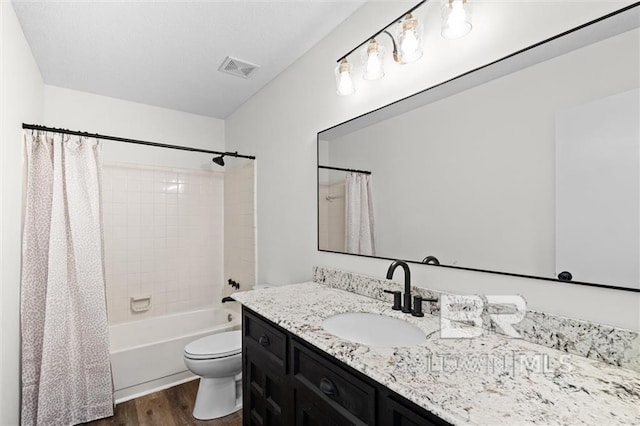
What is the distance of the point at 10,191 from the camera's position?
1710 millimetres

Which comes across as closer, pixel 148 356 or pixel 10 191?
pixel 10 191

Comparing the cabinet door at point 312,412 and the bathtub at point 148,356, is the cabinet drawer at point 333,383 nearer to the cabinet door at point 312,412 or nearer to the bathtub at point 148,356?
the cabinet door at point 312,412

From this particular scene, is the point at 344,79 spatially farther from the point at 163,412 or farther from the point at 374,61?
the point at 163,412

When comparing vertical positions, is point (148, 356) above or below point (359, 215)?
below

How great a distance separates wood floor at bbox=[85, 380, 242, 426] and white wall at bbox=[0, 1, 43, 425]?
21.9 inches

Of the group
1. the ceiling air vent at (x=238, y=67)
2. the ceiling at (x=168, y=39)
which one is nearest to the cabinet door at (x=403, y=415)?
the ceiling at (x=168, y=39)

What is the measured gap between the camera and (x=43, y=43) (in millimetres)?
2035

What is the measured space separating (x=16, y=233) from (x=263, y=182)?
1551mm

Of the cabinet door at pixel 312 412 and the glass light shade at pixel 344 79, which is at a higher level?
the glass light shade at pixel 344 79

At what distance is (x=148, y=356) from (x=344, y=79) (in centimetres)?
A: 236

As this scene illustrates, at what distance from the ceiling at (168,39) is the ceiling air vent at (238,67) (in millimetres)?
42

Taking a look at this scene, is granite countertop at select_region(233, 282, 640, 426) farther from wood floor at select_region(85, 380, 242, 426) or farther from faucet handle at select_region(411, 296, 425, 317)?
wood floor at select_region(85, 380, 242, 426)

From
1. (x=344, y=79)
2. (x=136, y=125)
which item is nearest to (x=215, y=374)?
(x=344, y=79)

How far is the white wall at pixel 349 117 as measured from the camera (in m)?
1.01
